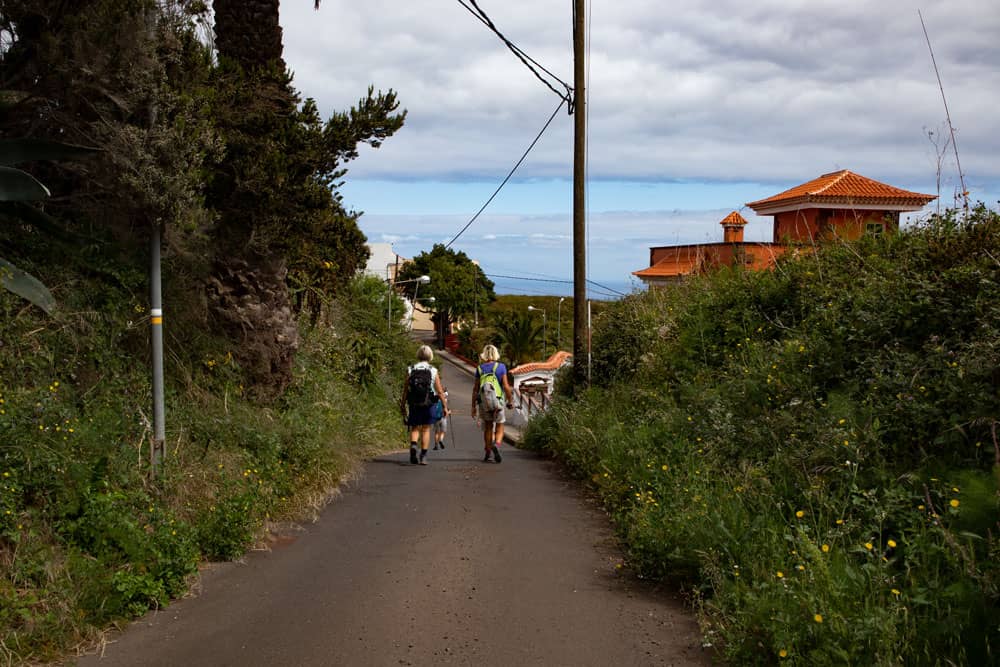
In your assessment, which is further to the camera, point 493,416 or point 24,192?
point 493,416

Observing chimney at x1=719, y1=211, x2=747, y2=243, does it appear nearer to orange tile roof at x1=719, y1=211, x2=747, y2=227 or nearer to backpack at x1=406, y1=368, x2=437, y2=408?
orange tile roof at x1=719, y1=211, x2=747, y2=227

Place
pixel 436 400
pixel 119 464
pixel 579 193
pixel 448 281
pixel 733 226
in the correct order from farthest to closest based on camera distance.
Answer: pixel 448 281 < pixel 733 226 < pixel 579 193 < pixel 436 400 < pixel 119 464

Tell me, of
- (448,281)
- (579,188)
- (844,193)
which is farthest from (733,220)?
(448,281)

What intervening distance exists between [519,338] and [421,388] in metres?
48.8

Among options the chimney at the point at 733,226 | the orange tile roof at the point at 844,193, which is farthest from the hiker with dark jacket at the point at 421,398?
the chimney at the point at 733,226

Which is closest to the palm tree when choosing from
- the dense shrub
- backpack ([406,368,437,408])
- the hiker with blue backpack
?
the hiker with blue backpack

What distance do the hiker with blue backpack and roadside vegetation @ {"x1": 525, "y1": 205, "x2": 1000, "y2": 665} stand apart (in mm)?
1689

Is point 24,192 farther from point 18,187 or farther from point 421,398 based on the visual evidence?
point 421,398

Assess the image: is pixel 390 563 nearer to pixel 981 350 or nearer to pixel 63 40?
pixel 981 350

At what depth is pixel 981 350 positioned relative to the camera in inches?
263

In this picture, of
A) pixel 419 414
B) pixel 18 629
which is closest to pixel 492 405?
pixel 419 414

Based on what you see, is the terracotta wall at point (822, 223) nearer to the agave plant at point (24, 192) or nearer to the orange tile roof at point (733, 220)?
the orange tile roof at point (733, 220)

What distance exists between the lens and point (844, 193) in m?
26.8

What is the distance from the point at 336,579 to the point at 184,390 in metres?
3.29
